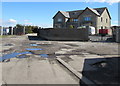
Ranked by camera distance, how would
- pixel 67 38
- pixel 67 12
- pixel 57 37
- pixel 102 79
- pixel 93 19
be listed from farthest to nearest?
pixel 67 12, pixel 93 19, pixel 57 37, pixel 67 38, pixel 102 79

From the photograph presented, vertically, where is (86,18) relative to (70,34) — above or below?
above

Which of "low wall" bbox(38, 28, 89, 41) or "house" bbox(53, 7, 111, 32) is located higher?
"house" bbox(53, 7, 111, 32)

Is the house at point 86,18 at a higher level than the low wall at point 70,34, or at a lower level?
higher

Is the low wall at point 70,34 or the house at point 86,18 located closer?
the low wall at point 70,34

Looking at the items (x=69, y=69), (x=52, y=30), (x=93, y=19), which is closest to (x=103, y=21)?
(x=93, y=19)

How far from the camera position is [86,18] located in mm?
50750

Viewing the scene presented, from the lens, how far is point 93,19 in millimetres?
48875

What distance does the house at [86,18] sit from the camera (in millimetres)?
48875

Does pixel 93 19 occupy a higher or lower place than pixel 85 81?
higher

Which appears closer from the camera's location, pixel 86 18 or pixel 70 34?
pixel 70 34

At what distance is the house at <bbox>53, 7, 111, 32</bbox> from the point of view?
48.9m

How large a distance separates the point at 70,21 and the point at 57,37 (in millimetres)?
30502

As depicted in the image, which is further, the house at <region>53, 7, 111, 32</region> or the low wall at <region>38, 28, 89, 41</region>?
the house at <region>53, 7, 111, 32</region>

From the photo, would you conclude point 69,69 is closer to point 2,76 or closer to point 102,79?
point 102,79
